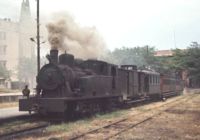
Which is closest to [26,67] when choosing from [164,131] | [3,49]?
[3,49]

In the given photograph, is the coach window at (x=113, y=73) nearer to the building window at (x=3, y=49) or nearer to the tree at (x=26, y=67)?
the tree at (x=26, y=67)

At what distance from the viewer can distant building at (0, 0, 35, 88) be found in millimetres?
103188

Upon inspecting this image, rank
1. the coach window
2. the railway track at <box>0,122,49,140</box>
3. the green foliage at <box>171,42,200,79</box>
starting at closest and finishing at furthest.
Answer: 1. the railway track at <box>0,122,49,140</box>
2. the coach window
3. the green foliage at <box>171,42,200,79</box>

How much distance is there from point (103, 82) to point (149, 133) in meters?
6.72

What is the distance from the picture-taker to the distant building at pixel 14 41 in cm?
10319

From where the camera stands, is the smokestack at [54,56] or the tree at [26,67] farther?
the tree at [26,67]

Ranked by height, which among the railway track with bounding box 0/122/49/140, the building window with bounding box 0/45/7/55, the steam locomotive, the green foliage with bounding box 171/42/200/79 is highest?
Answer: the building window with bounding box 0/45/7/55

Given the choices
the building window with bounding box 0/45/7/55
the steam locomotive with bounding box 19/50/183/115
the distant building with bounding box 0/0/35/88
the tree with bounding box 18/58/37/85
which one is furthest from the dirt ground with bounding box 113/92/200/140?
the building window with bounding box 0/45/7/55

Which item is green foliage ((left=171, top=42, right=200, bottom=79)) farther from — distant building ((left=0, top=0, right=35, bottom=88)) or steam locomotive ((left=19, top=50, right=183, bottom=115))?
steam locomotive ((left=19, top=50, right=183, bottom=115))

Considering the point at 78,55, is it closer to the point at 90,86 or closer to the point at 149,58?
the point at 90,86

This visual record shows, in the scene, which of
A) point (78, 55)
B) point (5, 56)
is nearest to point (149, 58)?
point (5, 56)

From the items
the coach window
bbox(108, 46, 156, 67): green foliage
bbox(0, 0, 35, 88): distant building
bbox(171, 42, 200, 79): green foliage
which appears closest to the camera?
the coach window

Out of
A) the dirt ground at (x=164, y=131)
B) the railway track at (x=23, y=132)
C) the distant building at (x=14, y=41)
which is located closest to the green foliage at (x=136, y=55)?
the distant building at (x=14, y=41)

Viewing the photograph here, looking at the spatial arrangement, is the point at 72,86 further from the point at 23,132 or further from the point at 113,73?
the point at 23,132
